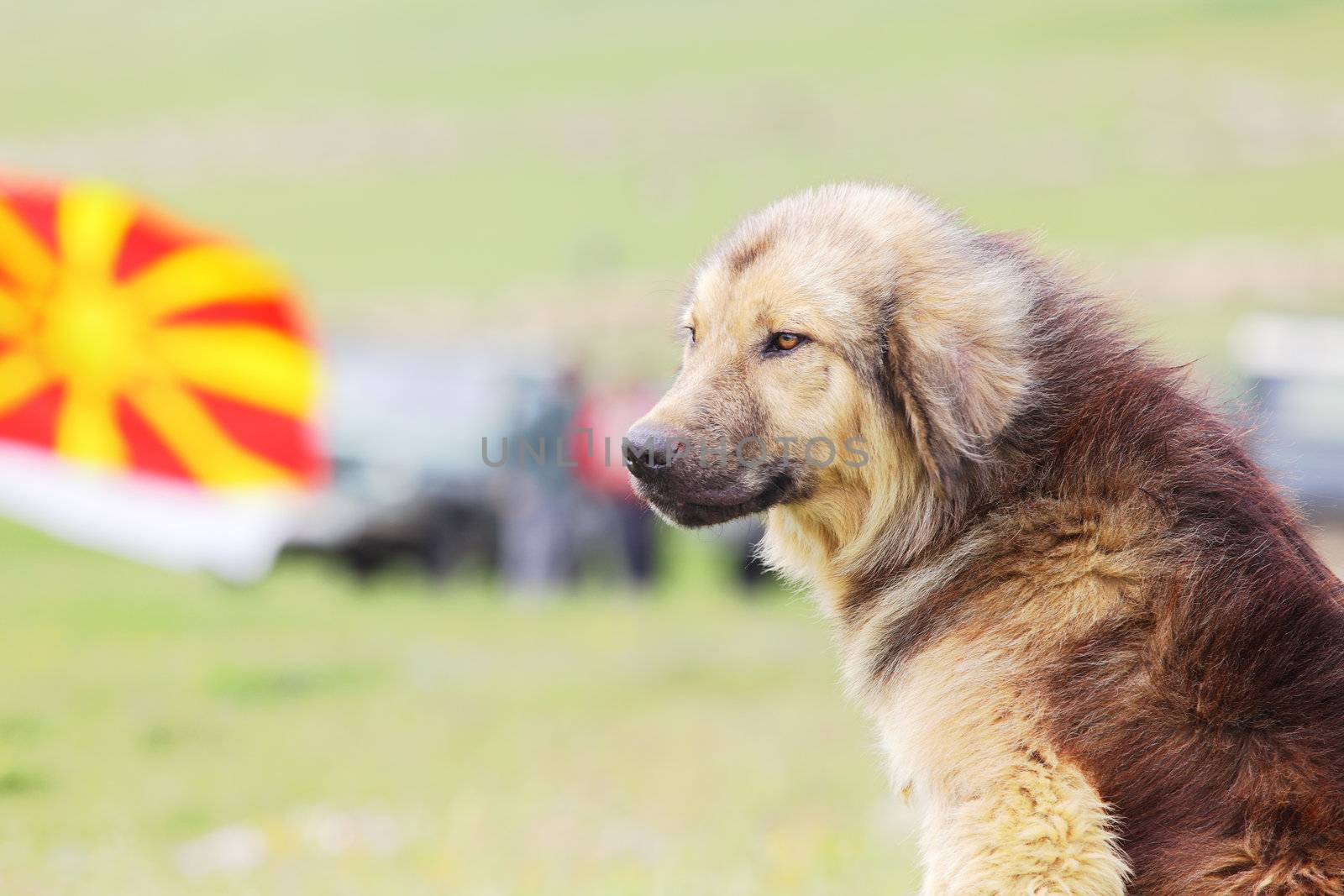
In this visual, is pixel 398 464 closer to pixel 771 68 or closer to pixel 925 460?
pixel 925 460

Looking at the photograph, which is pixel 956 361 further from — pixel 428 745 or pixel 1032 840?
pixel 428 745

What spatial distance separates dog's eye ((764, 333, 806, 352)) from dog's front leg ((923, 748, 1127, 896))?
142 centimetres

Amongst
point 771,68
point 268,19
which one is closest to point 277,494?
point 771,68

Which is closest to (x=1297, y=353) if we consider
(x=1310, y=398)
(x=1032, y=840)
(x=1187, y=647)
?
(x=1310, y=398)

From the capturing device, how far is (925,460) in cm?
400

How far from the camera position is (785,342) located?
14.0 feet

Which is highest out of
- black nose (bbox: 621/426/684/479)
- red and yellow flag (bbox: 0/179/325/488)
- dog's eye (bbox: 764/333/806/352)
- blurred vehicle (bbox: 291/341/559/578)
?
dog's eye (bbox: 764/333/806/352)

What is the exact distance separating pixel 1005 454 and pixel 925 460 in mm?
221

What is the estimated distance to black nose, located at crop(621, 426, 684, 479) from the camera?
421 centimetres

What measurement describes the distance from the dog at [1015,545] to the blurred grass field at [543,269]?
708 millimetres

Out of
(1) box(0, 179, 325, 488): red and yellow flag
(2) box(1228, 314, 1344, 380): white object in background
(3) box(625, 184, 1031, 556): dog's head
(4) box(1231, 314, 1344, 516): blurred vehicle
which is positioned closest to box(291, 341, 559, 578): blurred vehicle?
(1) box(0, 179, 325, 488): red and yellow flag

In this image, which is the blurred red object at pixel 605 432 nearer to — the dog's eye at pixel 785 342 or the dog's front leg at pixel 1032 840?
the dog's eye at pixel 785 342

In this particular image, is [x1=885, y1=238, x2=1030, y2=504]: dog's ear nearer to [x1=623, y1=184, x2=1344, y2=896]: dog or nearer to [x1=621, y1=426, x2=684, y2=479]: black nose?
[x1=623, y1=184, x2=1344, y2=896]: dog

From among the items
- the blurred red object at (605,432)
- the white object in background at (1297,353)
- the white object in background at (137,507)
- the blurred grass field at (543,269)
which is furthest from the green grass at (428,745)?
the white object in background at (1297,353)
